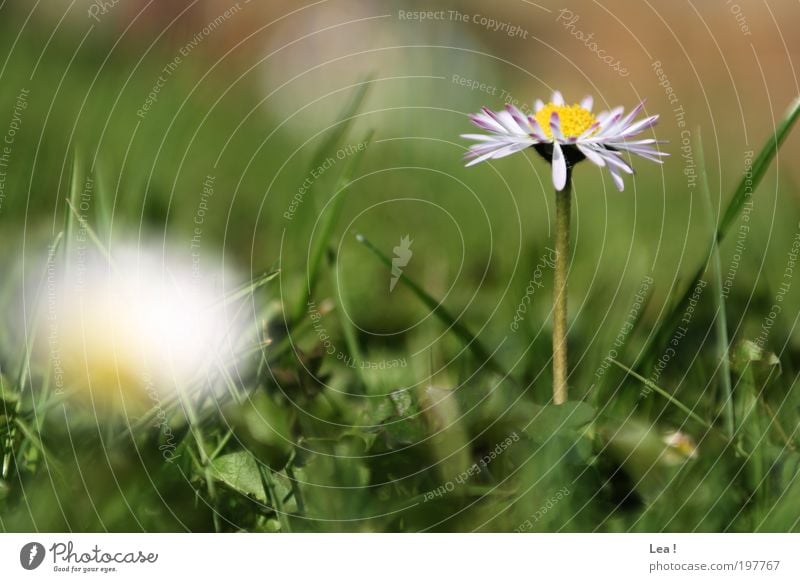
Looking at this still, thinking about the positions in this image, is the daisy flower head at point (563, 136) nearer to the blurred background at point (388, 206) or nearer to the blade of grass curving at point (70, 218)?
the blurred background at point (388, 206)

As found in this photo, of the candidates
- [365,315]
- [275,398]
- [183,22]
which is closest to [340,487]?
[275,398]

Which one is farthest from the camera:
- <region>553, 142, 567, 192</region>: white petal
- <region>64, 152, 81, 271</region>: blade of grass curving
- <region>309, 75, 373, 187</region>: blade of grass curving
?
Answer: <region>309, 75, 373, 187</region>: blade of grass curving

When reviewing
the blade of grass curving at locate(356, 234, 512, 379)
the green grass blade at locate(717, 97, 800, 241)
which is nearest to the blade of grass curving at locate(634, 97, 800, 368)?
the green grass blade at locate(717, 97, 800, 241)

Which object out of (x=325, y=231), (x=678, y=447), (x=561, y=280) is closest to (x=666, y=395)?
(x=678, y=447)

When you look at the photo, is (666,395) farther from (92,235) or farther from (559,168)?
(92,235)

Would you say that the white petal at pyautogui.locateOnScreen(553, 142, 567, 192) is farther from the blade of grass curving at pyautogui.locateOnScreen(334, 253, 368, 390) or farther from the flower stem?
the blade of grass curving at pyautogui.locateOnScreen(334, 253, 368, 390)

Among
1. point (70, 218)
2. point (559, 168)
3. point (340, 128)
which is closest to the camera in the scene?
point (559, 168)

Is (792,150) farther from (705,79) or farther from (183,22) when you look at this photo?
(183,22)

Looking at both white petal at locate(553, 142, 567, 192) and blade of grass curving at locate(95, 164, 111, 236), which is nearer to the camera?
white petal at locate(553, 142, 567, 192)
